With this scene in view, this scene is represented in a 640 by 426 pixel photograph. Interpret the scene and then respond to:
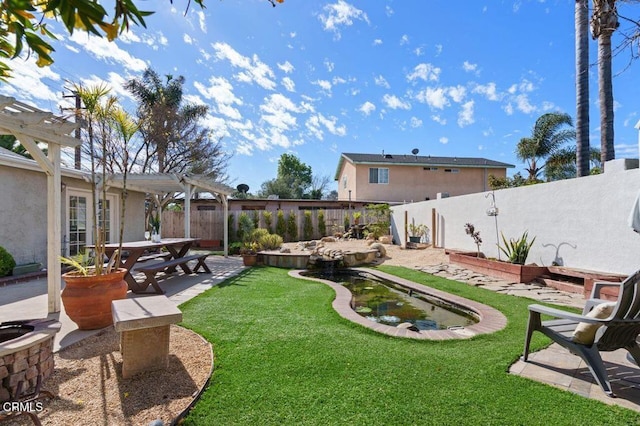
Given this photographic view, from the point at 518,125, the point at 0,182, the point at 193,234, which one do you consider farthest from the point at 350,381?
the point at 518,125

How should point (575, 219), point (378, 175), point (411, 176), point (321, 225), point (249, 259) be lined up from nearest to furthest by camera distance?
1. point (575, 219)
2. point (249, 259)
3. point (321, 225)
4. point (378, 175)
5. point (411, 176)

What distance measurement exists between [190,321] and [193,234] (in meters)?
14.0

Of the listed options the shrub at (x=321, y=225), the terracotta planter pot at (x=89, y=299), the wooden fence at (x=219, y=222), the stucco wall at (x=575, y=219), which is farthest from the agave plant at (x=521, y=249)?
the shrub at (x=321, y=225)

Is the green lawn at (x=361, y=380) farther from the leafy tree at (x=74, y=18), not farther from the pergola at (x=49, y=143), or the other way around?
the leafy tree at (x=74, y=18)

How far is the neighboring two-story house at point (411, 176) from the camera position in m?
23.2

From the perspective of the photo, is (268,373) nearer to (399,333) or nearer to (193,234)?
(399,333)

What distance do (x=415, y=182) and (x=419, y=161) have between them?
5.84 ft

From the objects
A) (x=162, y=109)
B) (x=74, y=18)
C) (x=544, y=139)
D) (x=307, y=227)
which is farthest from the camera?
(x=544, y=139)

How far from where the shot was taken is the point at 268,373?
2871 mm

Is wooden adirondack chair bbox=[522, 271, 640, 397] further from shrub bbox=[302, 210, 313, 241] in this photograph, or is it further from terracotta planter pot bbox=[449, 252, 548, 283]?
shrub bbox=[302, 210, 313, 241]

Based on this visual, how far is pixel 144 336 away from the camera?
2918 mm

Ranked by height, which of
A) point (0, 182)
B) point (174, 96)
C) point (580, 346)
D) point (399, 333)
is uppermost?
point (174, 96)

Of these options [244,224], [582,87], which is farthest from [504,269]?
[244,224]

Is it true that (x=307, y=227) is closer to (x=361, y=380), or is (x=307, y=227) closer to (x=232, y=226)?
(x=232, y=226)
